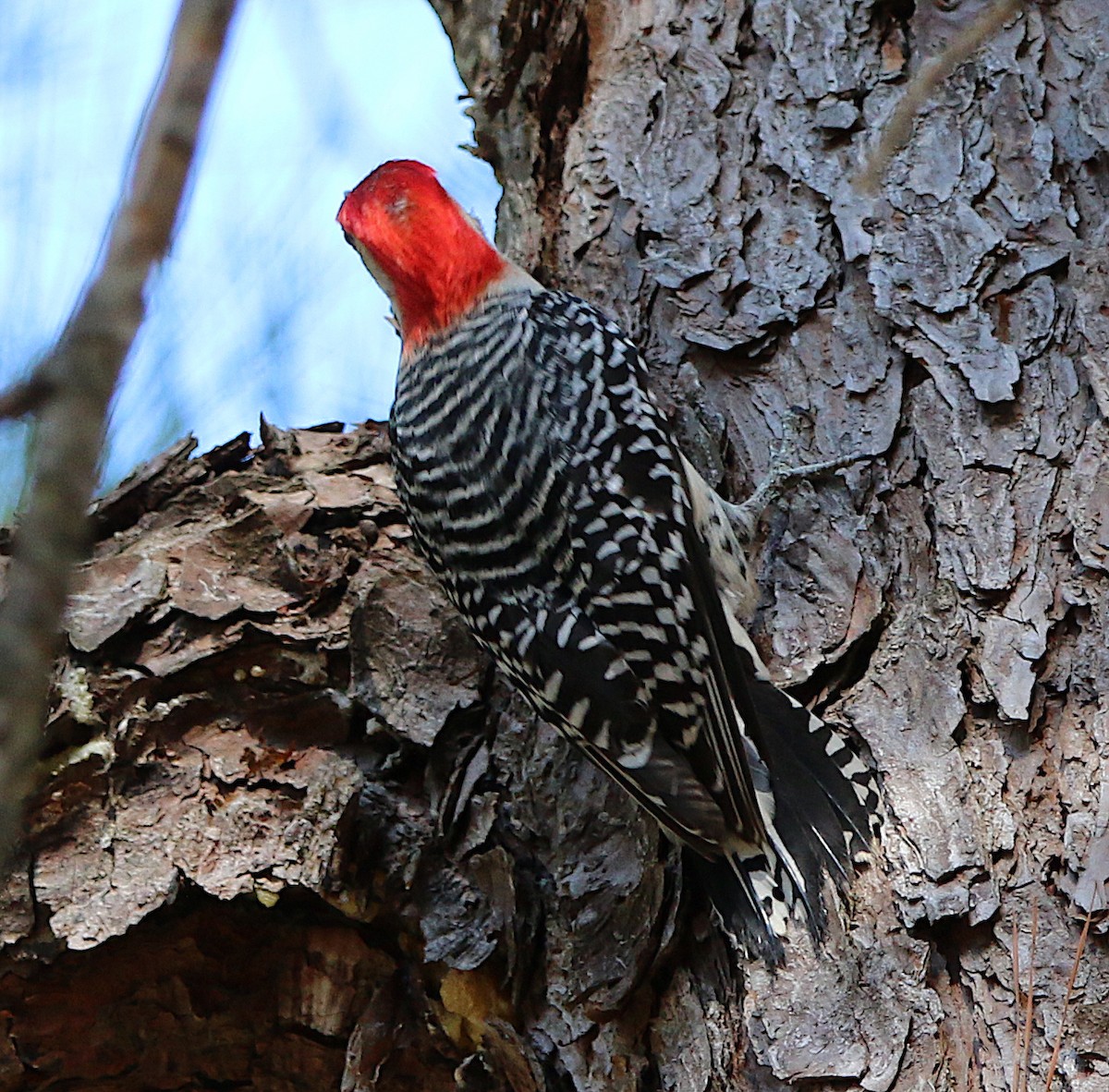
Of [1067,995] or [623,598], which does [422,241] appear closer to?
[623,598]

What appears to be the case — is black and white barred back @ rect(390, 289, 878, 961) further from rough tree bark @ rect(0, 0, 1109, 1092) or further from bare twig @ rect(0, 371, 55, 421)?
bare twig @ rect(0, 371, 55, 421)

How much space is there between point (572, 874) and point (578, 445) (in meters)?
0.87

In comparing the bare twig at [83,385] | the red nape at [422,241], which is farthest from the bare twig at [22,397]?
the red nape at [422,241]

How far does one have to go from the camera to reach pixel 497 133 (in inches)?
132

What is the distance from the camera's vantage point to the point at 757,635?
8.39 ft

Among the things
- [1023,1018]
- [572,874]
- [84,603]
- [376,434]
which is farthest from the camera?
[376,434]

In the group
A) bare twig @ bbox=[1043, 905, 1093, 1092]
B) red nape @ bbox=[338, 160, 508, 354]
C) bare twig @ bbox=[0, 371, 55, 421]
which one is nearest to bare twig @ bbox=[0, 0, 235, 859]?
bare twig @ bbox=[0, 371, 55, 421]

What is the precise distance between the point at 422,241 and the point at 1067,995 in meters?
2.12

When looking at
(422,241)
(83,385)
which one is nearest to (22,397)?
(83,385)

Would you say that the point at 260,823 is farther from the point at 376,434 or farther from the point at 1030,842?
the point at 1030,842

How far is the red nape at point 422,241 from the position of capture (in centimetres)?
308

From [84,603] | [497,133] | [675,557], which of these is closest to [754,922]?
[675,557]

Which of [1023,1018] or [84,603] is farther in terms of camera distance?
[84,603]

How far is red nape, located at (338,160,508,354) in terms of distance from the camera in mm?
3076
